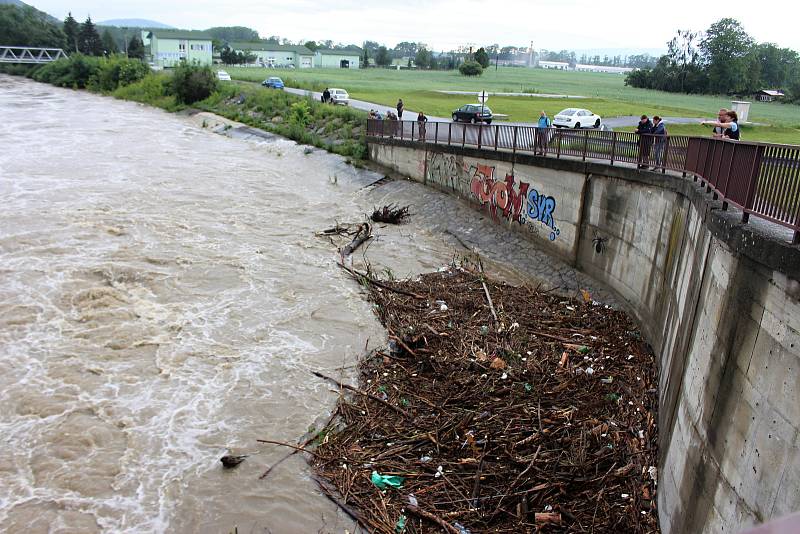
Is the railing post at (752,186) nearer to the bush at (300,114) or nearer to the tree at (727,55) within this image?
the bush at (300,114)

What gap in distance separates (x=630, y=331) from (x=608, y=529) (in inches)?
292

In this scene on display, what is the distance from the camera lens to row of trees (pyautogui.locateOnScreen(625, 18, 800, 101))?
102 metres

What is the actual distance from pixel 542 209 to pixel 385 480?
1462cm

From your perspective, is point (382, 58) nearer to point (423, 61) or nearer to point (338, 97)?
point (423, 61)

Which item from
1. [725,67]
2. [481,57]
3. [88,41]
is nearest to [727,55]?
[725,67]

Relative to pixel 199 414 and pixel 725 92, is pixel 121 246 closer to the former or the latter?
pixel 199 414

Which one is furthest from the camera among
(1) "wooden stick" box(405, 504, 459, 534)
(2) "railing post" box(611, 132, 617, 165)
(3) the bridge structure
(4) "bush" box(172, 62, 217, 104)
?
(3) the bridge structure

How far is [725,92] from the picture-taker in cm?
10212

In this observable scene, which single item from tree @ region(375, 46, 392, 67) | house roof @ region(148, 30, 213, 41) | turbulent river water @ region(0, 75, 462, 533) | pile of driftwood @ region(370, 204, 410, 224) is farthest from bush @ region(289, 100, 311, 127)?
tree @ region(375, 46, 392, 67)

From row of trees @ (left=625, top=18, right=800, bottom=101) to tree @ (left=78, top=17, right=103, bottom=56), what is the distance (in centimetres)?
10882

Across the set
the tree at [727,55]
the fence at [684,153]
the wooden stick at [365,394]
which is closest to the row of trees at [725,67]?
the tree at [727,55]

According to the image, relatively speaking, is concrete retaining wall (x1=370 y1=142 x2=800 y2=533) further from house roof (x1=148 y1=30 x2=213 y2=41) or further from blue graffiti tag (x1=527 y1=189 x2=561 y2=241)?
house roof (x1=148 y1=30 x2=213 y2=41)

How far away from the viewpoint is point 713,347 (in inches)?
338

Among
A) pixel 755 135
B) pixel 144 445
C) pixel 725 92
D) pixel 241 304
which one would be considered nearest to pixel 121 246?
pixel 241 304
